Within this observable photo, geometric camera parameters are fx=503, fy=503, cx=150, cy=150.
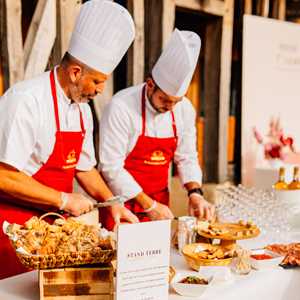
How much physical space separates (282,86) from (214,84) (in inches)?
25.7

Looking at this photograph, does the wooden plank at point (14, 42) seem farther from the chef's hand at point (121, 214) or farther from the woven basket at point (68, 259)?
the woven basket at point (68, 259)

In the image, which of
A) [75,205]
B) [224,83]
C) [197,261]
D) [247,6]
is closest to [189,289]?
[197,261]

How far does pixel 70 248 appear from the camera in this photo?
1.41m

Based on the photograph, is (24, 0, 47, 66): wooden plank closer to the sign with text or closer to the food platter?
the food platter

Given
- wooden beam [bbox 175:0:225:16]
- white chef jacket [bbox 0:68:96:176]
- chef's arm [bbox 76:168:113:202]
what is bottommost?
chef's arm [bbox 76:168:113:202]

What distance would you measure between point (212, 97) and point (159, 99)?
2.20 m

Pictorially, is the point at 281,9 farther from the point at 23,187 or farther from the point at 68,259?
the point at 68,259

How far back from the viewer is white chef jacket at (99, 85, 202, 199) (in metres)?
2.47

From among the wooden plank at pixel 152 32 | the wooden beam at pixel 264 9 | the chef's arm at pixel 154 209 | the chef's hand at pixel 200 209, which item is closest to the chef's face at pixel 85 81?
the chef's arm at pixel 154 209

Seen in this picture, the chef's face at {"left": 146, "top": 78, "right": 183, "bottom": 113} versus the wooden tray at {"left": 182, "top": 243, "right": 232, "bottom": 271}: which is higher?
the chef's face at {"left": 146, "top": 78, "right": 183, "bottom": 113}

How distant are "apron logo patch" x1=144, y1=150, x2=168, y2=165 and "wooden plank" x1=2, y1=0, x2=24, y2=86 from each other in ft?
3.10

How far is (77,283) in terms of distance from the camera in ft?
4.58

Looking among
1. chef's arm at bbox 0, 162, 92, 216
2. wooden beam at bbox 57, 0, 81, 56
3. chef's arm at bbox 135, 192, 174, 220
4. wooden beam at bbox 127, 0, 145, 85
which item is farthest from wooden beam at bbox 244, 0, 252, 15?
chef's arm at bbox 0, 162, 92, 216

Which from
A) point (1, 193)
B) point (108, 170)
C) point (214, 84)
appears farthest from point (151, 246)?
point (214, 84)
